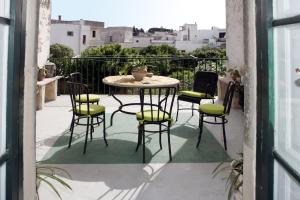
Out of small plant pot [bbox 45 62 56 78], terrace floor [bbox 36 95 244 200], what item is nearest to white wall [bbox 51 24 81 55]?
small plant pot [bbox 45 62 56 78]

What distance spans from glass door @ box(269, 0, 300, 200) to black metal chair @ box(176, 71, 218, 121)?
3.25 meters

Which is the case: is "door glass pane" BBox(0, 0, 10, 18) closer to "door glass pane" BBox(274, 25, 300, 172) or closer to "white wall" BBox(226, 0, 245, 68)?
"door glass pane" BBox(274, 25, 300, 172)

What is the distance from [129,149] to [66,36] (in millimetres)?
26227

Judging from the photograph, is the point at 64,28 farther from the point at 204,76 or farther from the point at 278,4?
the point at 278,4

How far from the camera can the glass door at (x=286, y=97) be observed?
1.11 m

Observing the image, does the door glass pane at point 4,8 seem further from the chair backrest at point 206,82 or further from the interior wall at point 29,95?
the chair backrest at point 206,82

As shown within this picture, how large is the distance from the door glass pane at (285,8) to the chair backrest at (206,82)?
132 inches

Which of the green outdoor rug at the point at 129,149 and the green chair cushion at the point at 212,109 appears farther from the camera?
the green chair cushion at the point at 212,109

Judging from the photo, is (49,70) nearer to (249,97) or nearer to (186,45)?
(249,97)

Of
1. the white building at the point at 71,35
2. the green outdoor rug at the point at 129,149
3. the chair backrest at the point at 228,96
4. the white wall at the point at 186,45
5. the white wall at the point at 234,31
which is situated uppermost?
the white building at the point at 71,35

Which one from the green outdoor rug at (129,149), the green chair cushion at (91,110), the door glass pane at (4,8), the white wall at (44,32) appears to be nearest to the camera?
the door glass pane at (4,8)

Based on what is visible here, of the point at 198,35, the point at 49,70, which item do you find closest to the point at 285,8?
the point at 49,70

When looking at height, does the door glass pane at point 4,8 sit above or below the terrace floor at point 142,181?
above

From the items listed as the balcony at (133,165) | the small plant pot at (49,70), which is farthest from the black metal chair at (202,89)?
the small plant pot at (49,70)
